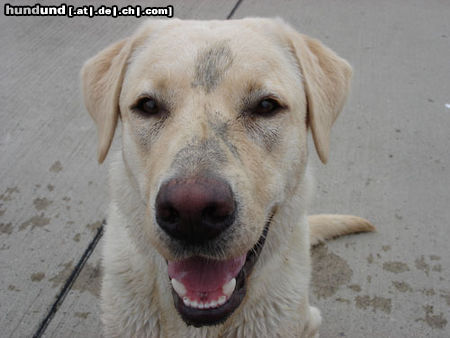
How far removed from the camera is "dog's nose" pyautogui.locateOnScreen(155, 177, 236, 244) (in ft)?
4.28

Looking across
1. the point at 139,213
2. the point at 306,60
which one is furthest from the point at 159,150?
the point at 306,60

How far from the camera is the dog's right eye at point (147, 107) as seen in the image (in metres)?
1.82

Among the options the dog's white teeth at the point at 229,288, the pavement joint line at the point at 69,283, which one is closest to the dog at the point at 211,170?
the dog's white teeth at the point at 229,288

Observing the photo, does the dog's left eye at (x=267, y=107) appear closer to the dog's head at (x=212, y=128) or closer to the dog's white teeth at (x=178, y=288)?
the dog's head at (x=212, y=128)

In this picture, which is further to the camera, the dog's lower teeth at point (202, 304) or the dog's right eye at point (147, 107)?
the dog's right eye at point (147, 107)

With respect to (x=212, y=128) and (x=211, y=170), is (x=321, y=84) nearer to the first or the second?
(x=212, y=128)

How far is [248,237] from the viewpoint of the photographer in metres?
1.51

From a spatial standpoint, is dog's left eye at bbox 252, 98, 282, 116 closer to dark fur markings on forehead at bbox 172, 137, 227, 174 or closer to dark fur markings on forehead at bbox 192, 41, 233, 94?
dark fur markings on forehead at bbox 192, 41, 233, 94

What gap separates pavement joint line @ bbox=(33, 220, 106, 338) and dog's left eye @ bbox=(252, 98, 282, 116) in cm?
176

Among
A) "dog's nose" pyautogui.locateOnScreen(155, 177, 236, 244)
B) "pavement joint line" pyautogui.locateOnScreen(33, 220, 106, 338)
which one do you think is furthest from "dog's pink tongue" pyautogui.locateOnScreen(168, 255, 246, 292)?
"pavement joint line" pyautogui.locateOnScreen(33, 220, 106, 338)

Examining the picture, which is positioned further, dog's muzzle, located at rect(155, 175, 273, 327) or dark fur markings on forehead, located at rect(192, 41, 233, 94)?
dark fur markings on forehead, located at rect(192, 41, 233, 94)

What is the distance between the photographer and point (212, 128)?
1633 mm

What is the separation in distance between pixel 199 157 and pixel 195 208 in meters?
0.24

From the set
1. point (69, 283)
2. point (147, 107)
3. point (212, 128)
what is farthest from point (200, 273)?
point (69, 283)
